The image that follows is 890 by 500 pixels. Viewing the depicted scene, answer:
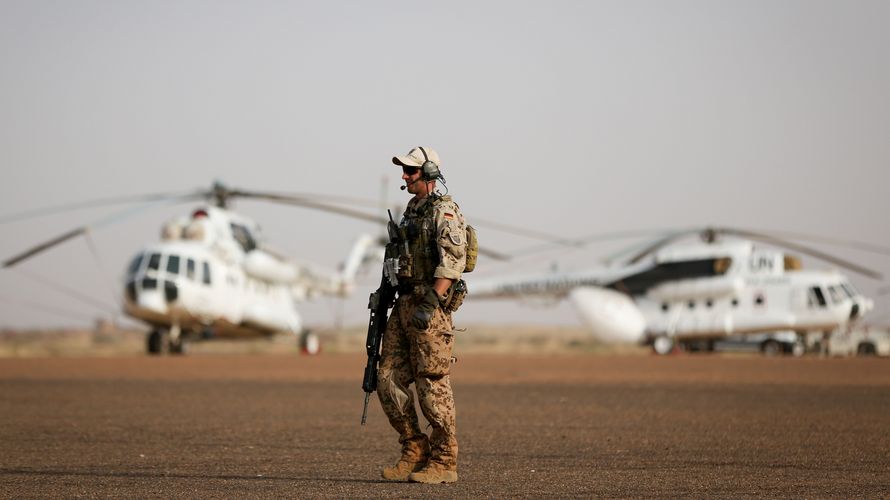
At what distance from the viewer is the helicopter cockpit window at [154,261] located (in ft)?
98.1

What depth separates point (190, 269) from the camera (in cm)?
3036

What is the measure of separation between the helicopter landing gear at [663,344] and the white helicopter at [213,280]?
11439 mm

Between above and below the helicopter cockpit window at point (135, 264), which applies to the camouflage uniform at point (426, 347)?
below

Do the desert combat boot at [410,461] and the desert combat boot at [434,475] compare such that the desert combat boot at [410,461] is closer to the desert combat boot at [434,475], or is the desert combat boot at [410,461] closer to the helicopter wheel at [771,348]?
the desert combat boot at [434,475]

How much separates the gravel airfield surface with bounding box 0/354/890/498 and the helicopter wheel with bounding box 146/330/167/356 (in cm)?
1040

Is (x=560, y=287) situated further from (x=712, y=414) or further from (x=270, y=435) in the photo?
(x=270, y=435)

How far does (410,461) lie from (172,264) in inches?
932

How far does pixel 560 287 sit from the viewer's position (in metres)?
43.0

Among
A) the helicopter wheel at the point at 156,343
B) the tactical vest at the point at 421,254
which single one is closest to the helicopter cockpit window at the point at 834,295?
the helicopter wheel at the point at 156,343

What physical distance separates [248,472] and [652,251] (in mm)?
34887

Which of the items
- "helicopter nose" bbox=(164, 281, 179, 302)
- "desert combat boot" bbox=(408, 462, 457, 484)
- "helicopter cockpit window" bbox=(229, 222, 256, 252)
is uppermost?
"helicopter cockpit window" bbox=(229, 222, 256, 252)

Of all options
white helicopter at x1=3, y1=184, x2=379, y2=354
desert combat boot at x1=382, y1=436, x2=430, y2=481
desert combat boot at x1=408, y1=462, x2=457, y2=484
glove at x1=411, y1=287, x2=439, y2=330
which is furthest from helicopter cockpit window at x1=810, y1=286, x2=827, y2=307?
glove at x1=411, y1=287, x2=439, y2=330

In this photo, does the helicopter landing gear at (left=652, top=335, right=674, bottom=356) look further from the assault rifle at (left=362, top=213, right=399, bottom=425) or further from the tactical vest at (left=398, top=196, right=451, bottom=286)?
the tactical vest at (left=398, top=196, right=451, bottom=286)

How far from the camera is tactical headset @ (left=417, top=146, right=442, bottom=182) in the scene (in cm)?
716
